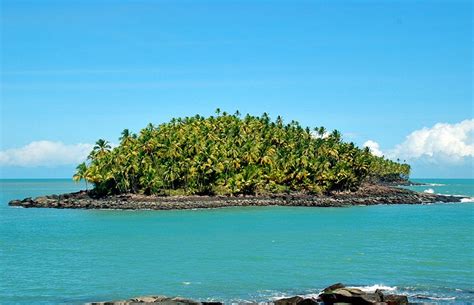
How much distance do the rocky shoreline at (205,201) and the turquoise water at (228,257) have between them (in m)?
19.6

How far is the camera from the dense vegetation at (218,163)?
10600 centimetres

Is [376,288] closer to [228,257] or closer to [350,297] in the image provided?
[350,297]

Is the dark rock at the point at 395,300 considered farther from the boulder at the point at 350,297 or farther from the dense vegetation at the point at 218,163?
the dense vegetation at the point at 218,163

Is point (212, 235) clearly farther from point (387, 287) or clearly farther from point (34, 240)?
point (387, 287)

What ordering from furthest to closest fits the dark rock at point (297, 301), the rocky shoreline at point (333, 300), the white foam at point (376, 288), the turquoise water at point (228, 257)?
the turquoise water at point (228, 257) → the white foam at point (376, 288) → the dark rock at point (297, 301) → the rocky shoreline at point (333, 300)

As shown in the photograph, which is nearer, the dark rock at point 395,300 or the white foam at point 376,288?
the dark rock at point 395,300

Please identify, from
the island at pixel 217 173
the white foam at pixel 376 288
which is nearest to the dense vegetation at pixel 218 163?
the island at pixel 217 173

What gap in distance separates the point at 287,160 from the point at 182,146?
893 inches

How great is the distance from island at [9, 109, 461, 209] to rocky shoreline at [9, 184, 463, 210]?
0.18m

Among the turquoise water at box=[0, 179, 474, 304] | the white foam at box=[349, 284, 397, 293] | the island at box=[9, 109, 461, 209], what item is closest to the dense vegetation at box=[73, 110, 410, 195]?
the island at box=[9, 109, 461, 209]

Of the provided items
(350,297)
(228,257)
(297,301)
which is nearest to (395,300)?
(350,297)

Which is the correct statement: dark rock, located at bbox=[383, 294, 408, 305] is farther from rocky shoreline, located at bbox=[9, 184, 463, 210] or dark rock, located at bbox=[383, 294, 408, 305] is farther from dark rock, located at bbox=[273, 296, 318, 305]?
rocky shoreline, located at bbox=[9, 184, 463, 210]

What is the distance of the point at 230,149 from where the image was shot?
112188 mm

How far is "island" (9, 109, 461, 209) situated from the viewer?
105000 mm
